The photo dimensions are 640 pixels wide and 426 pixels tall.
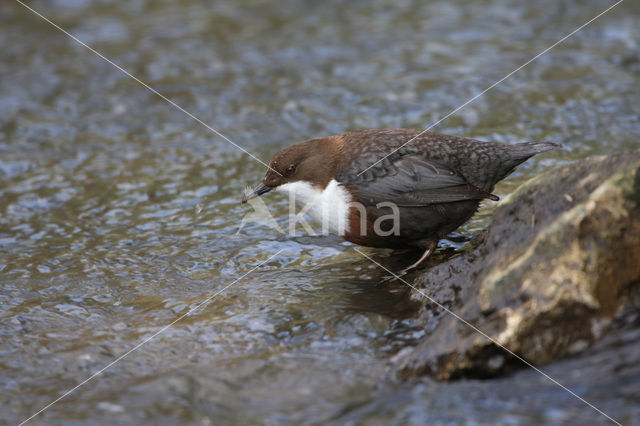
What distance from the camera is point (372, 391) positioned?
3.04 m

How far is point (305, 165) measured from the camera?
440 cm

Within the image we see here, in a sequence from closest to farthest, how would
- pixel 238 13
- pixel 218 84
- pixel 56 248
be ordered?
pixel 56 248 < pixel 218 84 < pixel 238 13

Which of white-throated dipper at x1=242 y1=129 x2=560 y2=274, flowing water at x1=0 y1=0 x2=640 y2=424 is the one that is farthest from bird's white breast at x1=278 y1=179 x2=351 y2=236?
flowing water at x1=0 y1=0 x2=640 y2=424

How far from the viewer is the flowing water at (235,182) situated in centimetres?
309

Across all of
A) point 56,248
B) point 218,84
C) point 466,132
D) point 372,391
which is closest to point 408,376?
point 372,391

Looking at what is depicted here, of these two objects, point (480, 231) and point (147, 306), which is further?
point (480, 231)

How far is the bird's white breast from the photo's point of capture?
417 cm

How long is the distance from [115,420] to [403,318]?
1498 millimetres

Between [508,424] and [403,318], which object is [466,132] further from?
[508,424]

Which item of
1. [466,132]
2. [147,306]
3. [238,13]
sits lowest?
[147,306]

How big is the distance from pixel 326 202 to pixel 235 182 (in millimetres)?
1843

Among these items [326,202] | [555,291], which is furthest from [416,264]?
[555,291]

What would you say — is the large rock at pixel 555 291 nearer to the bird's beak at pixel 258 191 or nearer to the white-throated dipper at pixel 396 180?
the white-throated dipper at pixel 396 180

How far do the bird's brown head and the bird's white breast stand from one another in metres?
0.04
